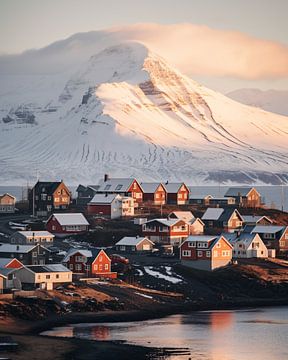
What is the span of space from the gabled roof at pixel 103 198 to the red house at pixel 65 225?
37.7 feet

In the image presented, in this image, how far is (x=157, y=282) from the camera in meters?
98.2

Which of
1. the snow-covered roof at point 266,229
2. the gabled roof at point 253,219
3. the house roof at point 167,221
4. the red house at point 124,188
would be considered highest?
the red house at point 124,188

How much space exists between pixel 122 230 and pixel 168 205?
977 inches

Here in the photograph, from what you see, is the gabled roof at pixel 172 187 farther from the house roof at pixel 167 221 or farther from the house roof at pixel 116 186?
the house roof at pixel 167 221

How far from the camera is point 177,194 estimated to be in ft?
489

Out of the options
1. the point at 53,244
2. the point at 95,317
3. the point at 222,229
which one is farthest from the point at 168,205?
the point at 95,317

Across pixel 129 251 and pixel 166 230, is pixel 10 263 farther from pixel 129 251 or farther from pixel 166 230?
pixel 166 230

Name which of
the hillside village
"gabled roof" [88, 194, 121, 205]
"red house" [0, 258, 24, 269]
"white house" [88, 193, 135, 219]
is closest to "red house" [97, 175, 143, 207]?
the hillside village

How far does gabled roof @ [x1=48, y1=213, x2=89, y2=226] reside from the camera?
121500 millimetres

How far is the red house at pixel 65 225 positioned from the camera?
121125 mm

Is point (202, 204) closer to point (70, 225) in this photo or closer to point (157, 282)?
point (70, 225)

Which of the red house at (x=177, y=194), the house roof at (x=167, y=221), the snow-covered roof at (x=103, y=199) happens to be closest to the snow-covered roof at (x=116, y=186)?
the snow-covered roof at (x=103, y=199)

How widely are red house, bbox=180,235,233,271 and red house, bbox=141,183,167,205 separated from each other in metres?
39.7

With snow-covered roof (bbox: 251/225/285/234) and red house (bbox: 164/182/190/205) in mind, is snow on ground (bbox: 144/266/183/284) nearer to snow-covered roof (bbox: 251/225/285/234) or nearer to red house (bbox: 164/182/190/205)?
snow-covered roof (bbox: 251/225/285/234)
